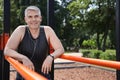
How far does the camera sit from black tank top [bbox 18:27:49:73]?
95.0 inches

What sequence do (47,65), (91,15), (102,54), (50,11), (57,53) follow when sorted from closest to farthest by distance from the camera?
1. (47,65)
2. (57,53)
3. (50,11)
4. (102,54)
5. (91,15)

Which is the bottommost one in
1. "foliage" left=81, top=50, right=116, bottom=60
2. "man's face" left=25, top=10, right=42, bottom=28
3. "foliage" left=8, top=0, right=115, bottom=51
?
"foliage" left=81, top=50, right=116, bottom=60

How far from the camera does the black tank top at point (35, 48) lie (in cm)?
241

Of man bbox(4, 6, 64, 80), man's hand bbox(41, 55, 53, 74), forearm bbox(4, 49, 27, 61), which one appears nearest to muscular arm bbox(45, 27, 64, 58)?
man bbox(4, 6, 64, 80)

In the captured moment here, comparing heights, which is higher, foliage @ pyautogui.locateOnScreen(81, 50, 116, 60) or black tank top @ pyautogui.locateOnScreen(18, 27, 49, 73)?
black tank top @ pyautogui.locateOnScreen(18, 27, 49, 73)

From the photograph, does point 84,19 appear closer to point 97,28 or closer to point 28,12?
point 97,28

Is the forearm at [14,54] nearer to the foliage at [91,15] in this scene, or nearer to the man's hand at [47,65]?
the man's hand at [47,65]

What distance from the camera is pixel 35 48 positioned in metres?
2.41

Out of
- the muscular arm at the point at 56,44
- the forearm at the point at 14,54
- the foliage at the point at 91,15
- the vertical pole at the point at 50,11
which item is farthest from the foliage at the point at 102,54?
the forearm at the point at 14,54

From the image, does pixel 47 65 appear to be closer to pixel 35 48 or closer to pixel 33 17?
pixel 35 48

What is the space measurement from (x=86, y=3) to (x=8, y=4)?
1546 centimetres

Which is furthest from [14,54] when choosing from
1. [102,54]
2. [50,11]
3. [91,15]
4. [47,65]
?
[91,15]

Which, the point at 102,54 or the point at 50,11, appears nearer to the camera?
the point at 50,11

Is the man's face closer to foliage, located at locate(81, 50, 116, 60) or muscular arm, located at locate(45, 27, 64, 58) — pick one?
muscular arm, located at locate(45, 27, 64, 58)
